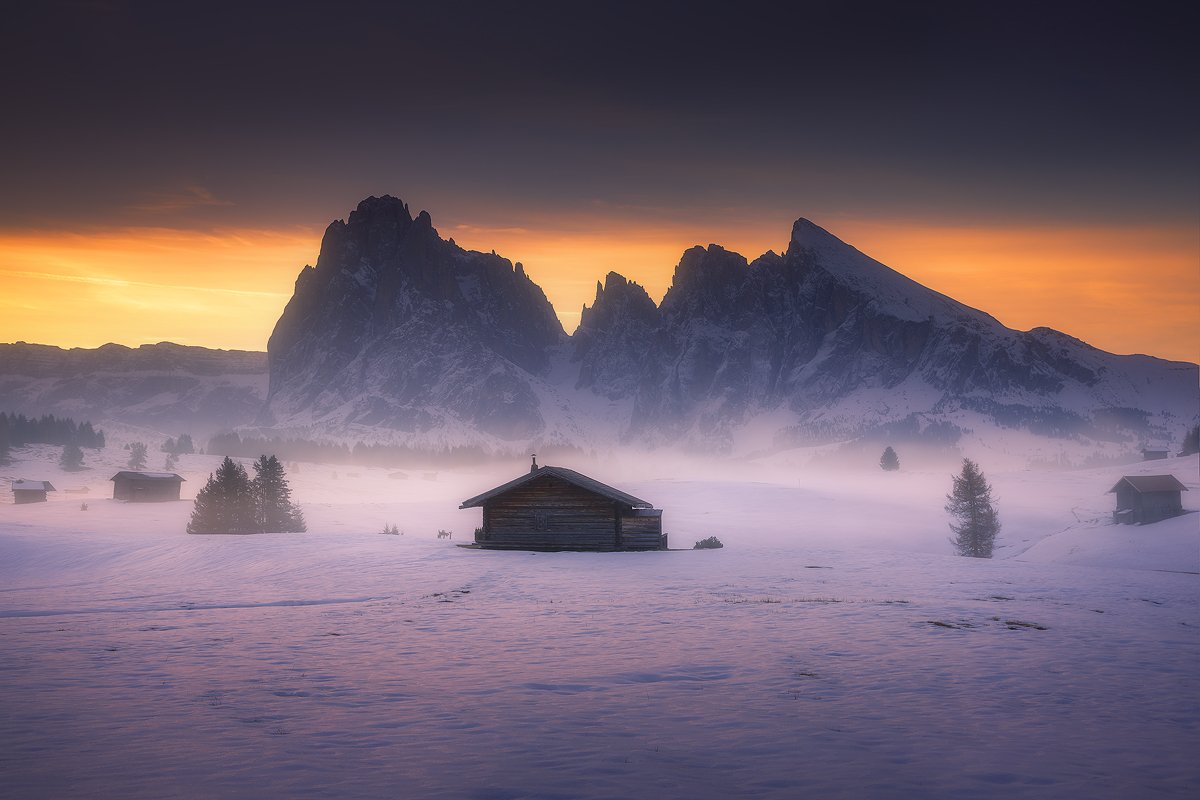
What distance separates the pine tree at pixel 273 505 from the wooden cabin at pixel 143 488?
3014 cm

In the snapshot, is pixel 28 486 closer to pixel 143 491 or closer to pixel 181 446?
pixel 143 491

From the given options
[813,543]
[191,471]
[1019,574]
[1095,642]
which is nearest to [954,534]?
[813,543]

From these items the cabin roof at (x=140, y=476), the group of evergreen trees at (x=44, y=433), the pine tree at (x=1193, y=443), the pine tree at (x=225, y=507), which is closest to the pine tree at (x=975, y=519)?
the pine tree at (x=225, y=507)

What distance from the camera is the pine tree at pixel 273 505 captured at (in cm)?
7075

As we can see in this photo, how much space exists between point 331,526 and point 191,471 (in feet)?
260

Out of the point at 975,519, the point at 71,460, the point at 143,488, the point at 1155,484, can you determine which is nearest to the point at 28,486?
the point at 143,488

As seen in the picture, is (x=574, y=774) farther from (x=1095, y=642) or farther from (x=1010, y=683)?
A: (x=1095, y=642)

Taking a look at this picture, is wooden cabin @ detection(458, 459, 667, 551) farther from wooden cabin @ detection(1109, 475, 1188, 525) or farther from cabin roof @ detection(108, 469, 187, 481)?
cabin roof @ detection(108, 469, 187, 481)

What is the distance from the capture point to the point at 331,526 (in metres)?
76.2

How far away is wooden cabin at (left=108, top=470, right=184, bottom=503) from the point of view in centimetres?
9369

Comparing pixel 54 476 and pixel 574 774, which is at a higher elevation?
pixel 54 476

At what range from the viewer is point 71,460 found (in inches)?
5305

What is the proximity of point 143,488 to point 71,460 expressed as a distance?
5281 centimetres

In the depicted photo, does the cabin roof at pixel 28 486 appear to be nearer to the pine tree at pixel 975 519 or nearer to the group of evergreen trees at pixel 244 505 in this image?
the group of evergreen trees at pixel 244 505
